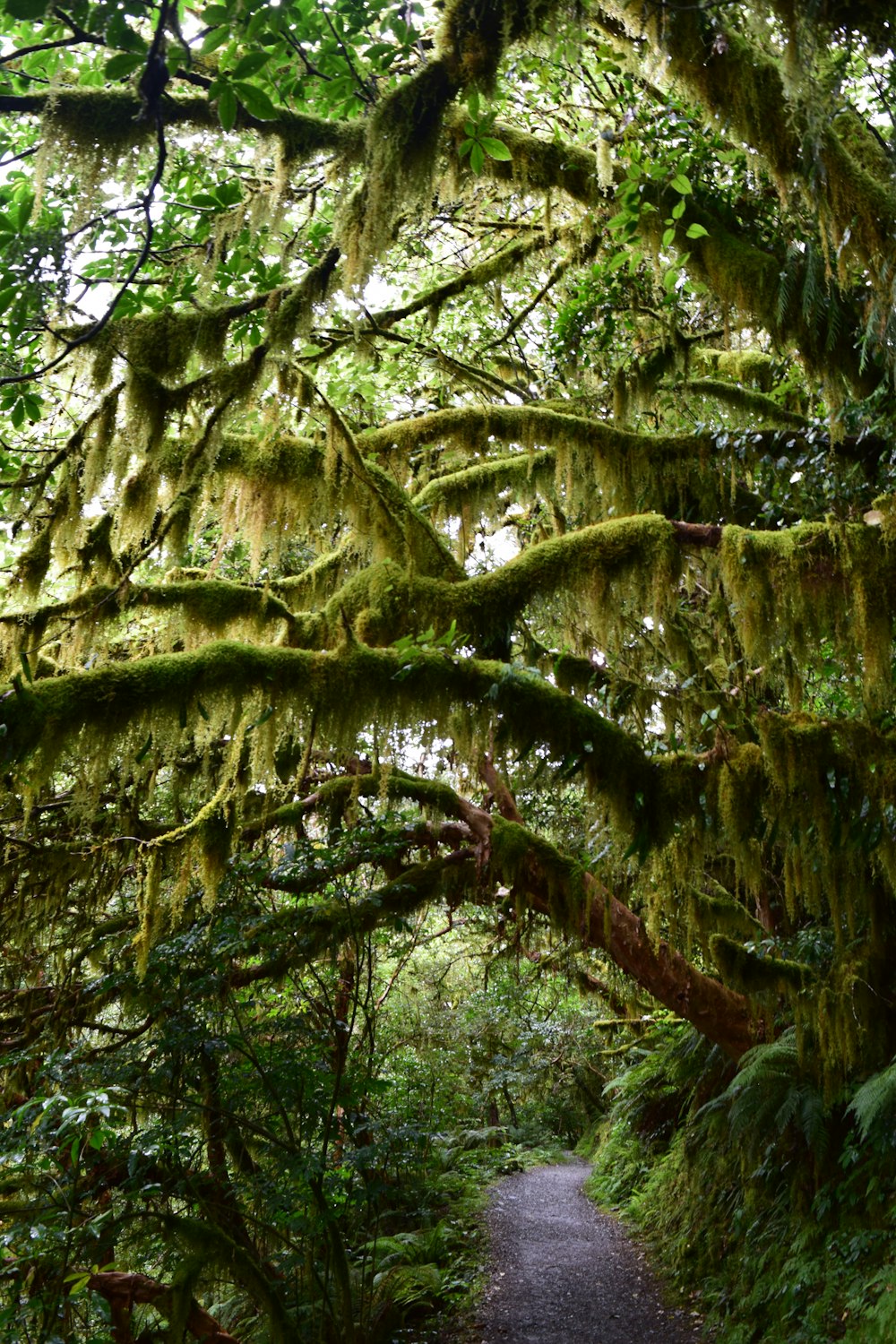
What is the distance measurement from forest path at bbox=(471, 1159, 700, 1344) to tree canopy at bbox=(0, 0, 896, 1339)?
99.3 inches

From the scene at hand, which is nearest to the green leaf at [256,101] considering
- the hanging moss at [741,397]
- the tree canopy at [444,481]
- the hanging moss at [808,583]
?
the tree canopy at [444,481]

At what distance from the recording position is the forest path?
276 inches

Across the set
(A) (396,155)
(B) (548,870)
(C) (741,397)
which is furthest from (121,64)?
(B) (548,870)

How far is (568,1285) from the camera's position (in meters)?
8.39

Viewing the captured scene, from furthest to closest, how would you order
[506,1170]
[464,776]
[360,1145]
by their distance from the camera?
Answer: 1. [506,1170]
2. [464,776]
3. [360,1145]

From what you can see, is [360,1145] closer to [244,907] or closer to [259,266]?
[244,907]

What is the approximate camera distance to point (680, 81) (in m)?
3.70

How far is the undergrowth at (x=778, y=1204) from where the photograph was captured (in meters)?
5.29


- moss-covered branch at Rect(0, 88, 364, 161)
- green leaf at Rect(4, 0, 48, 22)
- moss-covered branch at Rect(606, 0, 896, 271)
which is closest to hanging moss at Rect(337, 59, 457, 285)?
moss-covered branch at Rect(0, 88, 364, 161)

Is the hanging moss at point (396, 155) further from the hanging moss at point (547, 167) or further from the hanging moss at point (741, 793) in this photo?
the hanging moss at point (741, 793)

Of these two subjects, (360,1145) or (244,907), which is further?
(360,1145)

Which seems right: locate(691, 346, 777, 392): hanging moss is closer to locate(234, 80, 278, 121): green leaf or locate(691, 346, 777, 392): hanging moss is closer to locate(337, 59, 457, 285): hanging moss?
locate(337, 59, 457, 285): hanging moss

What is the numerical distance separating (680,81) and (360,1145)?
270 inches

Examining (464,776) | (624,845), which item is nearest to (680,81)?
(624,845)
